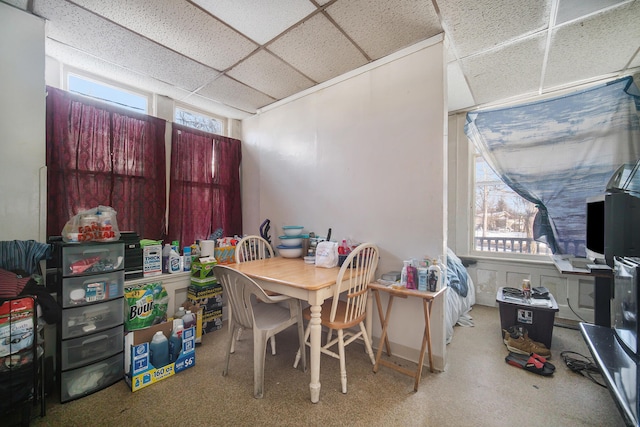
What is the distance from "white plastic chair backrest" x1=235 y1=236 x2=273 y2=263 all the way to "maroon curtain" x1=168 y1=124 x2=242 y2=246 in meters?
0.86

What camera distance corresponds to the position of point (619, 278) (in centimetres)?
157

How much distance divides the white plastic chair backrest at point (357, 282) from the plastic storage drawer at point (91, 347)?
1.64m

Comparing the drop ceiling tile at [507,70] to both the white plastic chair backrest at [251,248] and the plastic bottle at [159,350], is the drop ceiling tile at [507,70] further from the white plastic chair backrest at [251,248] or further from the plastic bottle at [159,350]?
the plastic bottle at [159,350]

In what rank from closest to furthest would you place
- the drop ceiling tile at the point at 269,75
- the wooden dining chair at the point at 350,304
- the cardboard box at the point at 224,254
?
the wooden dining chair at the point at 350,304
the drop ceiling tile at the point at 269,75
the cardboard box at the point at 224,254

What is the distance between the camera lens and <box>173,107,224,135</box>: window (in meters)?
3.25

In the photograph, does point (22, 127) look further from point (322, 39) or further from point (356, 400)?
point (356, 400)

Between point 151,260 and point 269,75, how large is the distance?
2.20 metres

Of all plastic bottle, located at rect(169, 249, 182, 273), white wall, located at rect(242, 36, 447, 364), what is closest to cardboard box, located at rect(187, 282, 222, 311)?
plastic bottle, located at rect(169, 249, 182, 273)

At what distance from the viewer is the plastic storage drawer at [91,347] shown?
1691 mm

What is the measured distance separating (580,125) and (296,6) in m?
3.20

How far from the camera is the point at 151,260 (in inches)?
93.3

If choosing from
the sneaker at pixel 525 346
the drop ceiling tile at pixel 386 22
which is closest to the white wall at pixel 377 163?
the drop ceiling tile at pixel 386 22

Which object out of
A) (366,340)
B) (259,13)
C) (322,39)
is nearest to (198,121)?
(259,13)

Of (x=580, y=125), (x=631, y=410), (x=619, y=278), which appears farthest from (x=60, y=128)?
(x=580, y=125)
